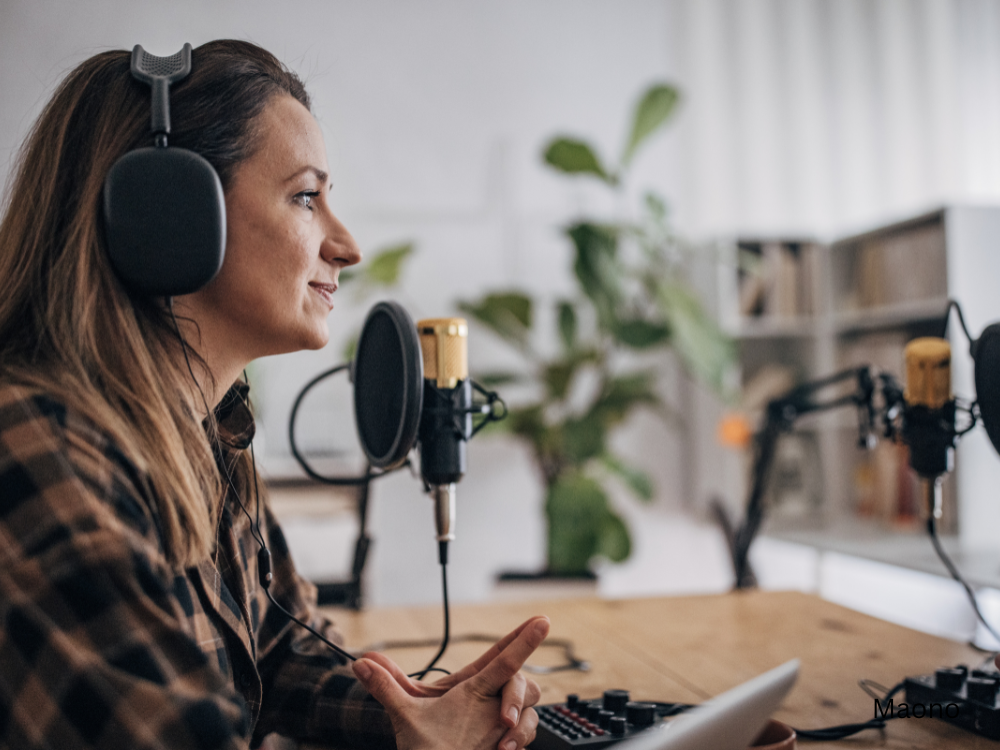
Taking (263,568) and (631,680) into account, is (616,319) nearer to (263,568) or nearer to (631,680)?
(631,680)

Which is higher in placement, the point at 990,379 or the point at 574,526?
the point at 990,379

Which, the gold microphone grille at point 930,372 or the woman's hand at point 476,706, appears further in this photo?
the gold microphone grille at point 930,372

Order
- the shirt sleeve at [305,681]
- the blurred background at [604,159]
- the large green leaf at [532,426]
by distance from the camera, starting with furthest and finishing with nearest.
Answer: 1. the blurred background at [604,159]
2. the large green leaf at [532,426]
3. the shirt sleeve at [305,681]

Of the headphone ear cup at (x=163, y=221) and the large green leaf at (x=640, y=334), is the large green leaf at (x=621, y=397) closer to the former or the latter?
the large green leaf at (x=640, y=334)

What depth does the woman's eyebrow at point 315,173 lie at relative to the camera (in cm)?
83

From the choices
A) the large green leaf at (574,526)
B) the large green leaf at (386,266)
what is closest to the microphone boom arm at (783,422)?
the large green leaf at (574,526)

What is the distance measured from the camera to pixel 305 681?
36.1 inches

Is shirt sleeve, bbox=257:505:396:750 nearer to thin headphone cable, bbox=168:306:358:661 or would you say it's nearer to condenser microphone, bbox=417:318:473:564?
thin headphone cable, bbox=168:306:358:661

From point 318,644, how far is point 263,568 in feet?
0.62

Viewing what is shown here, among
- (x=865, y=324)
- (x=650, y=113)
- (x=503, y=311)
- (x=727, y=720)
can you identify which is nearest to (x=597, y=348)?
(x=503, y=311)

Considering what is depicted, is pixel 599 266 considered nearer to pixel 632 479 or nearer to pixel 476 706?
pixel 632 479

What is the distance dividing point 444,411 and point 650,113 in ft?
6.56

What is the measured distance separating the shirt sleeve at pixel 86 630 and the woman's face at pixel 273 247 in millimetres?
268

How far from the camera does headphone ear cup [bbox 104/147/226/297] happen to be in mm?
683
